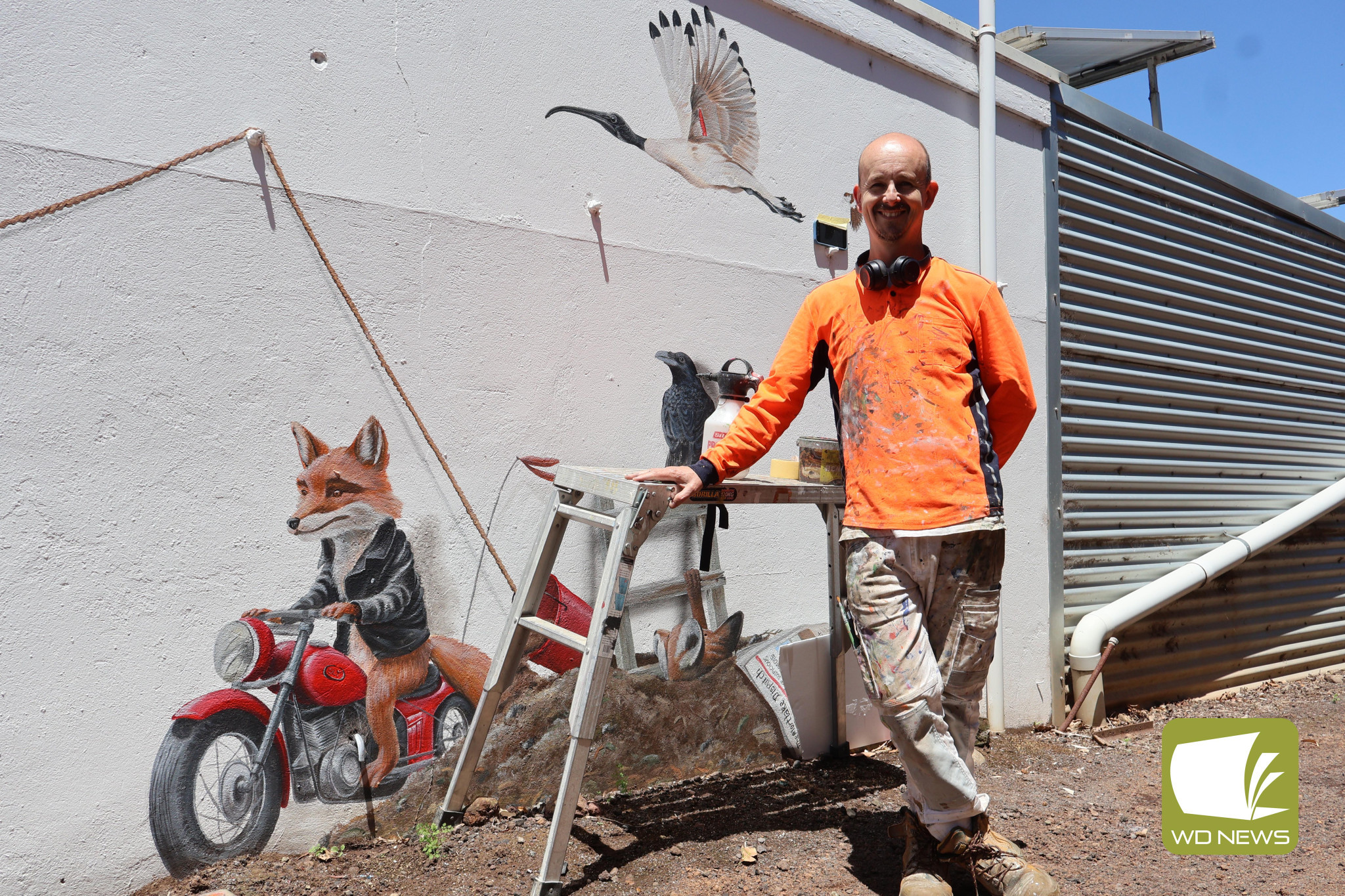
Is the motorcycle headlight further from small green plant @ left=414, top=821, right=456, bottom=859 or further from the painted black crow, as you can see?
the painted black crow

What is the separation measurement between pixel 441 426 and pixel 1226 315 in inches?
207

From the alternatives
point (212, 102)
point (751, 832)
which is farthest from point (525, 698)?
point (212, 102)

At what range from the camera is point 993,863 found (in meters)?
2.42

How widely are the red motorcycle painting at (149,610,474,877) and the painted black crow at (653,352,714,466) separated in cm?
127

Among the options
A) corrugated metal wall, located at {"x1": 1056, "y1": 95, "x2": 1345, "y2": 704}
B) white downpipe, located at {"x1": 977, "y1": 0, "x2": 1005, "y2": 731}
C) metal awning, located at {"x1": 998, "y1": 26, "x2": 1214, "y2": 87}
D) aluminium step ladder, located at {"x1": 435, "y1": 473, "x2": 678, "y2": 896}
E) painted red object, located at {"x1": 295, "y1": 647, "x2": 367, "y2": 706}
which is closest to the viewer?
aluminium step ladder, located at {"x1": 435, "y1": 473, "x2": 678, "y2": 896}

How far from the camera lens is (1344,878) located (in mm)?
2824

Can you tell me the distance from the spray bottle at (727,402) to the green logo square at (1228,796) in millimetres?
2010

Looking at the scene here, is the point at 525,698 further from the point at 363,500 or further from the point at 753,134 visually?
the point at 753,134

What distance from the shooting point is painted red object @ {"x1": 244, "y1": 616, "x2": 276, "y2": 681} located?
256cm

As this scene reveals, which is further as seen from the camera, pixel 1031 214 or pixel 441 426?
pixel 1031 214

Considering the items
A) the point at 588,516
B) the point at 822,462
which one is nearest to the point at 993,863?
the point at 822,462

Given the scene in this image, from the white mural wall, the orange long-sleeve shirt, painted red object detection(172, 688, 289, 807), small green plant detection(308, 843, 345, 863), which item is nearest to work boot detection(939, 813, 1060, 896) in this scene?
the orange long-sleeve shirt

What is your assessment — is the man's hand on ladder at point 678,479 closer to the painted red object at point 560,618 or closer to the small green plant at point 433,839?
the painted red object at point 560,618

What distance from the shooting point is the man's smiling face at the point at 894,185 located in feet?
8.12
